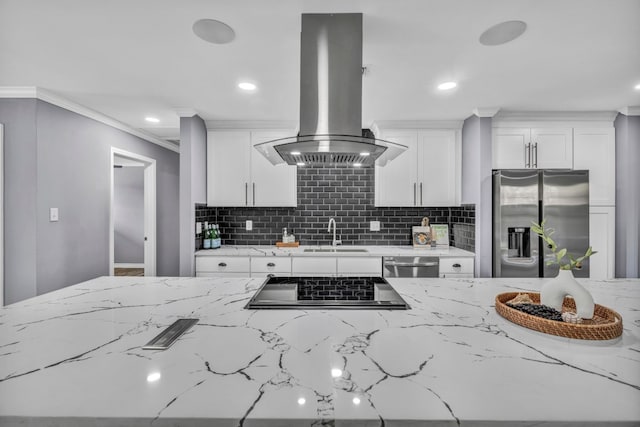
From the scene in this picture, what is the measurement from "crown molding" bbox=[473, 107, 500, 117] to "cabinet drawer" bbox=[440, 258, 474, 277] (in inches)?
57.1

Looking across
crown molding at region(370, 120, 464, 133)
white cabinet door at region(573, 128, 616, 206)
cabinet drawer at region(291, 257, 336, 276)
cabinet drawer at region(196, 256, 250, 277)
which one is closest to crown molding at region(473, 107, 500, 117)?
crown molding at region(370, 120, 464, 133)

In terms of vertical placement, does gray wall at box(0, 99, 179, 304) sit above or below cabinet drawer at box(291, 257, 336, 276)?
above

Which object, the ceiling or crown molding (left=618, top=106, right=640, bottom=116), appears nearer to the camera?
the ceiling

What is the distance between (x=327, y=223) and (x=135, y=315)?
2.65m

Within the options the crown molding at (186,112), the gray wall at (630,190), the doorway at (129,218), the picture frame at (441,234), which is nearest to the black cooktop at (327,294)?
the picture frame at (441,234)

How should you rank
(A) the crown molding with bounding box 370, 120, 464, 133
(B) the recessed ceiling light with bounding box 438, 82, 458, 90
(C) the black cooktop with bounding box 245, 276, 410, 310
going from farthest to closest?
(A) the crown molding with bounding box 370, 120, 464, 133 < (B) the recessed ceiling light with bounding box 438, 82, 458, 90 < (C) the black cooktop with bounding box 245, 276, 410, 310

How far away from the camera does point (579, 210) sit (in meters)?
2.87

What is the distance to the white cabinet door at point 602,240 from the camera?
9.98ft

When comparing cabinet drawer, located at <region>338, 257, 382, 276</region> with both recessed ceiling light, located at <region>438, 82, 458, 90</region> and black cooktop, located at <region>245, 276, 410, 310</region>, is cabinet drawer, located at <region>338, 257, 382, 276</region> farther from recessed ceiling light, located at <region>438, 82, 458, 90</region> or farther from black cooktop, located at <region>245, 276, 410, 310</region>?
recessed ceiling light, located at <region>438, 82, 458, 90</region>

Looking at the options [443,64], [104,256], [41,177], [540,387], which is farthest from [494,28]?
[104,256]

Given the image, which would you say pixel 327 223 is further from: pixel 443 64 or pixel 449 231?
pixel 443 64

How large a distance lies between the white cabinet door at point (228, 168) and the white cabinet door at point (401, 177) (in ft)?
4.93

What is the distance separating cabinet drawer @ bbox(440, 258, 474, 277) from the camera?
3.08 meters

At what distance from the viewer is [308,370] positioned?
79 centimetres
